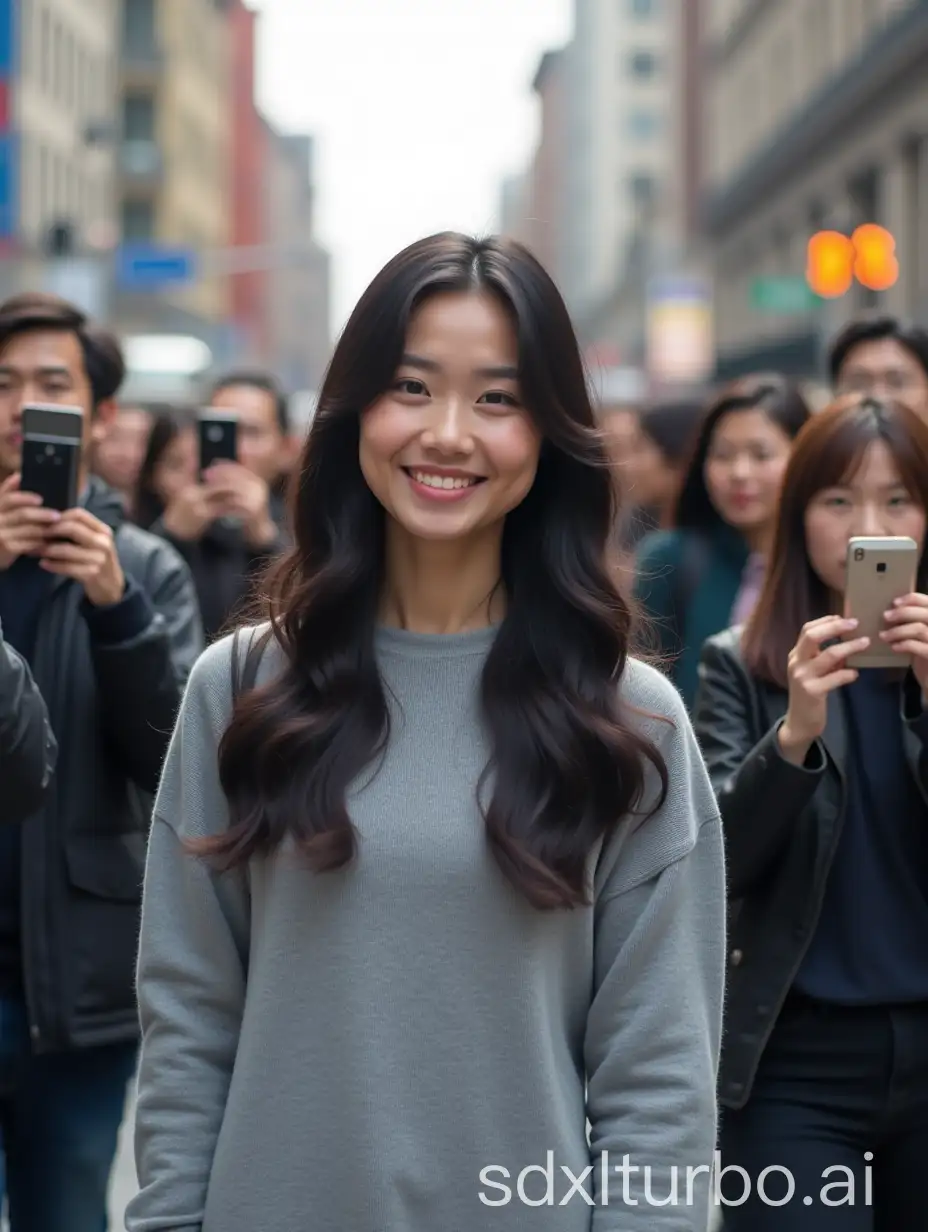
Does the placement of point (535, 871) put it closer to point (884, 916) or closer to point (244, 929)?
point (244, 929)

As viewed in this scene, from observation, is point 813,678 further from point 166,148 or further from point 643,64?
point 643,64

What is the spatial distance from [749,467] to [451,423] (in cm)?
380

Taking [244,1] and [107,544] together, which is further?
[244,1]

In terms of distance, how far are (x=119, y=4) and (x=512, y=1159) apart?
7177 centimetres

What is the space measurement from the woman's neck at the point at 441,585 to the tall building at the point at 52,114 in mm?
36608

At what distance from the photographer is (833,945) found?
388 centimetres

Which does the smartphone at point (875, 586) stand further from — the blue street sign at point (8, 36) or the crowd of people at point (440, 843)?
the blue street sign at point (8, 36)

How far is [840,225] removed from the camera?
2123 centimetres

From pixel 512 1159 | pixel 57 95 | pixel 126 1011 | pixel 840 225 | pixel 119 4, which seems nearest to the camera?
pixel 512 1159

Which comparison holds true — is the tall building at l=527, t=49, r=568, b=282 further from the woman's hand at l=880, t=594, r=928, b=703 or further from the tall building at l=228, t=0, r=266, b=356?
the woman's hand at l=880, t=594, r=928, b=703

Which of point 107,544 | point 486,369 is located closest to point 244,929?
point 486,369

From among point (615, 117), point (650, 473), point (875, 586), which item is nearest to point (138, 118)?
point (615, 117)

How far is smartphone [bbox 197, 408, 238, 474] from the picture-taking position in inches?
278

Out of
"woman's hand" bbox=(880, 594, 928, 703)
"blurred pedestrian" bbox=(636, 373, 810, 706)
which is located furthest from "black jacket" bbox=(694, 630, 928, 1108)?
"blurred pedestrian" bbox=(636, 373, 810, 706)
